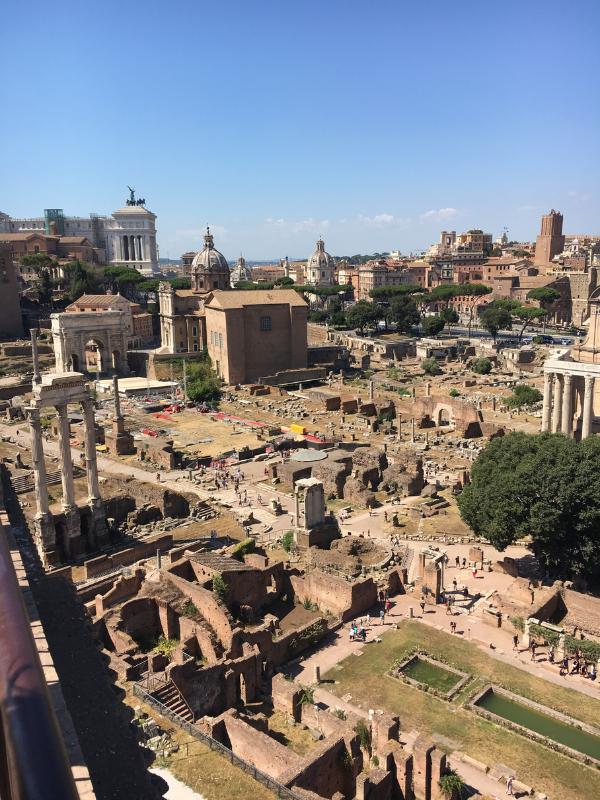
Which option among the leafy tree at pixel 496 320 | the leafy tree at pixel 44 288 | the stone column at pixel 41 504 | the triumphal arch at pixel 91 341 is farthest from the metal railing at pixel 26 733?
the leafy tree at pixel 44 288

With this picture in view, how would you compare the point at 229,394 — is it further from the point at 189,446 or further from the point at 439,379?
the point at 439,379

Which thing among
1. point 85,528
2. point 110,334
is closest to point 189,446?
point 85,528

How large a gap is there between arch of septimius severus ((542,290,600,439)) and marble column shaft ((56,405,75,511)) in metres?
30.4

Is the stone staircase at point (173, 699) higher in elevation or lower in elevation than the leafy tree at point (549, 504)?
lower

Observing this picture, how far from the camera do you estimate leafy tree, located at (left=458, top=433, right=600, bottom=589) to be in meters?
25.3

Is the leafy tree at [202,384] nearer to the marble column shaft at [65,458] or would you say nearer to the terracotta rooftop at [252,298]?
the terracotta rooftop at [252,298]

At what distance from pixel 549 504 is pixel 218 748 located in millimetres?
15858

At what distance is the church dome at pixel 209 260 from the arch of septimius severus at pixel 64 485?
67.0 m

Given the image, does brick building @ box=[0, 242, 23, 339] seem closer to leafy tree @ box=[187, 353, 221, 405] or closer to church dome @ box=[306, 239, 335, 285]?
leafy tree @ box=[187, 353, 221, 405]

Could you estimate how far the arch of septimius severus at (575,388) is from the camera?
42.7 meters

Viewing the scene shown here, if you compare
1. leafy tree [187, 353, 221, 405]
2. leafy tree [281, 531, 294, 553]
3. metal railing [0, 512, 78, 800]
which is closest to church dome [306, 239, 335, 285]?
leafy tree [187, 353, 221, 405]

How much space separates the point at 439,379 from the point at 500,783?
6382 cm

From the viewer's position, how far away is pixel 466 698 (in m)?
20.7

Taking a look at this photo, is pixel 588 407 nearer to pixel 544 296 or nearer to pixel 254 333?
pixel 254 333
